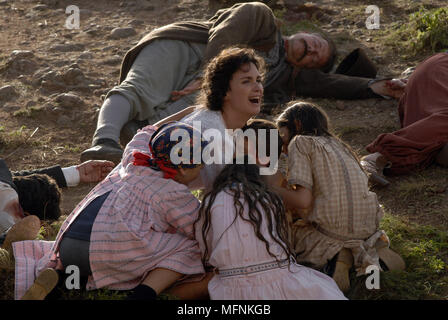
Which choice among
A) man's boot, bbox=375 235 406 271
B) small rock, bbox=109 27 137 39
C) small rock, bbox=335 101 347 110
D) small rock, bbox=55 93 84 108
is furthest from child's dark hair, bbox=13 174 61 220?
small rock, bbox=109 27 137 39

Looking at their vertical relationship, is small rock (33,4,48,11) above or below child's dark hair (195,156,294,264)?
above

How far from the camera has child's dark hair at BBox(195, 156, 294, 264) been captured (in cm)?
288

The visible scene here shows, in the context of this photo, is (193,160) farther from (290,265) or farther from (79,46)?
(79,46)

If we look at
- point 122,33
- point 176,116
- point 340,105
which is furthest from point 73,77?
point 176,116

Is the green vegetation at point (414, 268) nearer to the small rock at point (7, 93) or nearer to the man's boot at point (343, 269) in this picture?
the man's boot at point (343, 269)

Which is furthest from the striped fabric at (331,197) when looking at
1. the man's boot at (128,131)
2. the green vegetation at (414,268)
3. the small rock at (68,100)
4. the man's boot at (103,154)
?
the small rock at (68,100)

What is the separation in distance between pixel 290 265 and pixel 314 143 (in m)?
0.67

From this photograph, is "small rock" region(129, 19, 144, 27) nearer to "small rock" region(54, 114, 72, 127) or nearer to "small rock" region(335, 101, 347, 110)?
"small rock" region(54, 114, 72, 127)

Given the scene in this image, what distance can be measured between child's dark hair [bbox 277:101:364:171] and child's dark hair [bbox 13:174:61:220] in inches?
55.1

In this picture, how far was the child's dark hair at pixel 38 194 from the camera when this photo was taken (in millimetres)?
3611

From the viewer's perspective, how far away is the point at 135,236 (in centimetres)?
293

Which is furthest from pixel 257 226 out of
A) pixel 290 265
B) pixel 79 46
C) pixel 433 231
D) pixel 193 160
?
pixel 79 46

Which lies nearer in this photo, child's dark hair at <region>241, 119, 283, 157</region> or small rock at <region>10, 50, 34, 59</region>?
child's dark hair at <region>241, 119, 283, 157</region>
